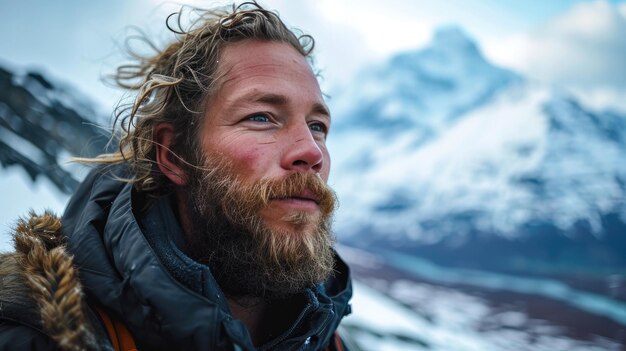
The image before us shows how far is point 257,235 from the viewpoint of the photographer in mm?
1447

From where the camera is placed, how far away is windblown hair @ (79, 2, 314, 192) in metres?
1.71

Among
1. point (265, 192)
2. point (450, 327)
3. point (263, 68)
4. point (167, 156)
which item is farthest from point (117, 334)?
point (450, 327)

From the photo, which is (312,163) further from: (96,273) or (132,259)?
(96,273)

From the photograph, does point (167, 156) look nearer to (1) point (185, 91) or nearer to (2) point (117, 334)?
(1) point (185, 91)

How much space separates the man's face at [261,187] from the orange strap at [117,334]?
40 cm

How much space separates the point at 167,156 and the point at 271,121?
1.59ft

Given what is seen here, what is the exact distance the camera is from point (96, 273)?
1245mm

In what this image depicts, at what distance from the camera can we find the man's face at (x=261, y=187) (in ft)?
4.75

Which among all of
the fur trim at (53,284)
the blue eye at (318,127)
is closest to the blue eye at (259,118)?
the blue eye at (318,127)

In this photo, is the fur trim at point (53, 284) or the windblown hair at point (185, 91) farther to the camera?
the windblown hair at point (185, 91)

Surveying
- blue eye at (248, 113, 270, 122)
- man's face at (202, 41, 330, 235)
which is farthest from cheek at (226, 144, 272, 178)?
blue eye at (248, 113, 270, 122)

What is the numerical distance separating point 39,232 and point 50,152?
65.2 inches

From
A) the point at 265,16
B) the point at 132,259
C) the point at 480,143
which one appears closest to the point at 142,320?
the point at 132,259

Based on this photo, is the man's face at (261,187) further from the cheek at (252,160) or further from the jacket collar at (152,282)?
the jacket collar at (152,282)
